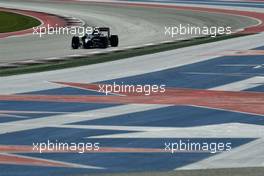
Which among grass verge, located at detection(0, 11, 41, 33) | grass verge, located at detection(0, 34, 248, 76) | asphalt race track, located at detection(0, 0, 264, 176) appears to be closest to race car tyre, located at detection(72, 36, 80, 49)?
grass verge, located at detection(0, 34, 248, 76)

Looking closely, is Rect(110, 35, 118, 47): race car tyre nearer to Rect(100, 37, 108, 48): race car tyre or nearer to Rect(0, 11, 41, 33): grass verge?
Rect(100, 37, 108, 48): race car tyre

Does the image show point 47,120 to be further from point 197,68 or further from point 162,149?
point 197,68

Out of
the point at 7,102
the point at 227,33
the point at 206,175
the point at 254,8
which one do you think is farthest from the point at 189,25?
the point at 206,175

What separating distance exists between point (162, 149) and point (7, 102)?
286 inches

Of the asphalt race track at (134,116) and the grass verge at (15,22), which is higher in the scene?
the asphalt race track at (134,116)

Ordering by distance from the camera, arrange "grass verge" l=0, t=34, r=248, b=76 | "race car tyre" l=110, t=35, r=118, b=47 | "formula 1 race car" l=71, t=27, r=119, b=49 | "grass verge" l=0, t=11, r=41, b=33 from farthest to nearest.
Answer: "grass verge" l=0, t=11, r=41, b=33, "race car tyre" l=110, t=35, r=118, b=47, "formula 1 race car" l=71, t=27, r=119, b=49, "grass verge" l=0, t=34, r=248, b=76

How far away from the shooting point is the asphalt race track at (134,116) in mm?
13297

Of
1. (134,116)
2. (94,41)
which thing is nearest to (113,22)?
(94,41)

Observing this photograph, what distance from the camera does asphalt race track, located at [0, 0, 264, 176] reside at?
1330cm

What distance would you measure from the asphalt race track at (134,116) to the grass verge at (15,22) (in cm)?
1722

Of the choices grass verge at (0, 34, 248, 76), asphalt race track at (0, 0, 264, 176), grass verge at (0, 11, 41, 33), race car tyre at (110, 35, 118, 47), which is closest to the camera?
asphalt race track at (0, 0, 264, 176)

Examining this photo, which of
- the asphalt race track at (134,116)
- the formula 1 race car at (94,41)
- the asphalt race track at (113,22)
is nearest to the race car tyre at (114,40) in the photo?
the formula 1 race car at (94,41)

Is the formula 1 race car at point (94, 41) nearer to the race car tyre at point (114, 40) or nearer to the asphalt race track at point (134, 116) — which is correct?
the race car tyre at point (114, 40)

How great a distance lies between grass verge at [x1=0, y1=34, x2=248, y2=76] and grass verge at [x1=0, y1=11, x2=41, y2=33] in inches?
467
